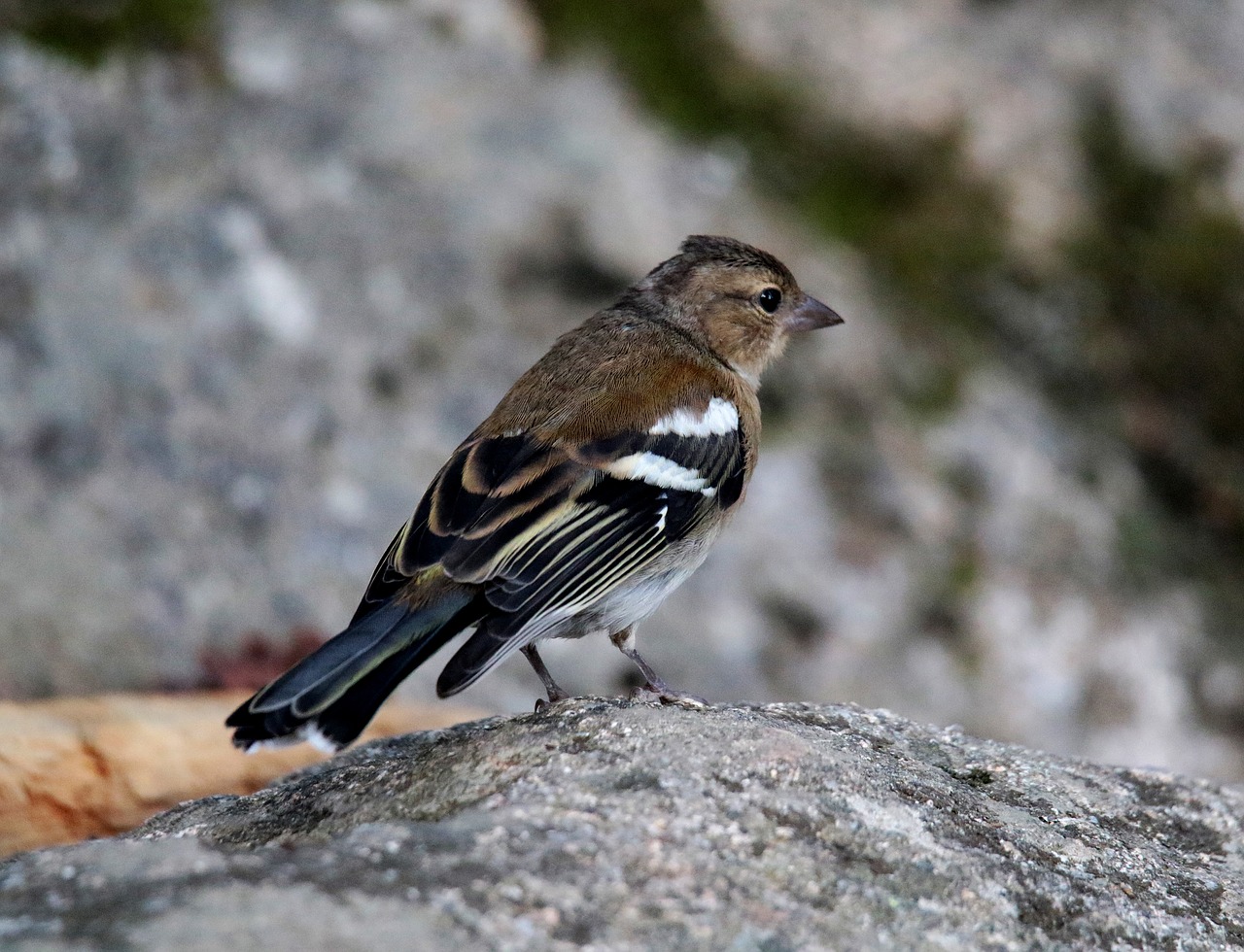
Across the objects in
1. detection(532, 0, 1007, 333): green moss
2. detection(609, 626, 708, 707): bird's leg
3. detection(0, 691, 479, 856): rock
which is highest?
detection(532, 0, 1007, 333): green moss

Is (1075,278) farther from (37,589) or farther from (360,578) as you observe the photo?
(37,589)

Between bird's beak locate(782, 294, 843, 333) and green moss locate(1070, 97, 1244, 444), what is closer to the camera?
bird's beak locate(782, 294, 843, 333)

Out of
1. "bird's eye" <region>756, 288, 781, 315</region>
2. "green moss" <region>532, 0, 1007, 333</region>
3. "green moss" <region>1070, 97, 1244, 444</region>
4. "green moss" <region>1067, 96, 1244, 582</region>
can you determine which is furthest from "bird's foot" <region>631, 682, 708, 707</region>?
"green moss" <region>1070, 97, 1244, 444</region>

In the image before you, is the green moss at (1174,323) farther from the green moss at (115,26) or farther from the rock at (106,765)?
the green moss at (115,26)

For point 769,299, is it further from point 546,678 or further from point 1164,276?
point 1164,276

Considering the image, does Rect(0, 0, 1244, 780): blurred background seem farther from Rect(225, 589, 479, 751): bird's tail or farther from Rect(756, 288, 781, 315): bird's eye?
Rect(225, 589, 479, 751): bird's tail

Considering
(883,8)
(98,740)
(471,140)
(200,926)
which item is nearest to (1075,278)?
(883,8)
